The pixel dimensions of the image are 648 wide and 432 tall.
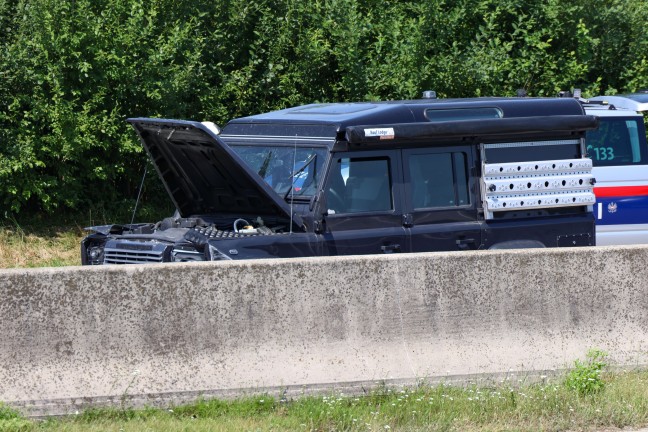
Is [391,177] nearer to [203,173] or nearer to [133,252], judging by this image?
[203,173]

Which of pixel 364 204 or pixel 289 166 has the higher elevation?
pixel 289 166

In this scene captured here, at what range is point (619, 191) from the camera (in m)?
11.9

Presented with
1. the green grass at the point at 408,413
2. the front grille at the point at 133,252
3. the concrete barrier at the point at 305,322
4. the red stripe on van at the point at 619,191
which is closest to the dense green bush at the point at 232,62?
the red stripe on van at the point at 619,191

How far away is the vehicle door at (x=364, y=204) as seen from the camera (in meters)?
8.00

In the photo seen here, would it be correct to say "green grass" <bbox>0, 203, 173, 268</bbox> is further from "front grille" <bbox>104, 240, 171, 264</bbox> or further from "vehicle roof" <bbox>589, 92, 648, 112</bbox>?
"vehicle roof" <bbox>589, 92, 648, 112</bbox>

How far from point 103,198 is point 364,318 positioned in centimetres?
871

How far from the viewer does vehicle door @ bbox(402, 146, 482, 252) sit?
327 inches

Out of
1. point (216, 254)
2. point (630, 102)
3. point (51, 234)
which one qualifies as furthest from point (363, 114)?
point (51, 234)

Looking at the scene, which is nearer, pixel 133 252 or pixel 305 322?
pixel 305 322

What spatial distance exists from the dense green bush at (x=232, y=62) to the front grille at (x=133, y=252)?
535 cm

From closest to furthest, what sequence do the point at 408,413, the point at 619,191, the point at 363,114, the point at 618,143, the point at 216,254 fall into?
the point at 408,413, the point at 216,254, the point at 363,114, the point at 619,191, the point at 618,143

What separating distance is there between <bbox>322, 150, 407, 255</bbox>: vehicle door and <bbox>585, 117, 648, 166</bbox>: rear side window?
189 inches

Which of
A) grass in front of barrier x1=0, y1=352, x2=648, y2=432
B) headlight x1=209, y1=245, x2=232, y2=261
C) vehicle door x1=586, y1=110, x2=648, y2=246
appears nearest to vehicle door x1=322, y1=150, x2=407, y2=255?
headlight x1=209, y1=245, x2=232, y2=261

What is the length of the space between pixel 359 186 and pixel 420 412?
2619mm
